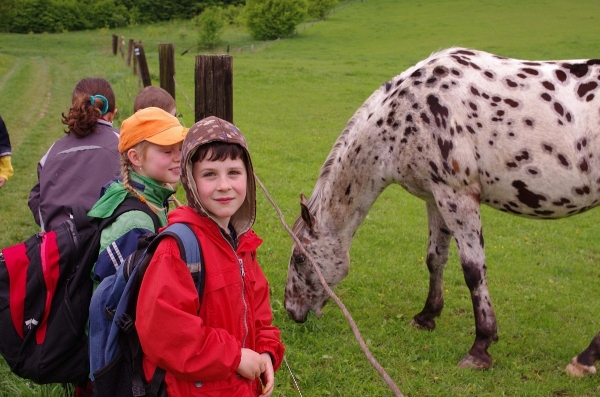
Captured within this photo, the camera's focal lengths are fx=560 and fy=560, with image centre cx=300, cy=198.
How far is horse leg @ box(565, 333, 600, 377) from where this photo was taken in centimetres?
425

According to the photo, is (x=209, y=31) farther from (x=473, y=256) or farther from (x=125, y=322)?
(x=125, y=322)

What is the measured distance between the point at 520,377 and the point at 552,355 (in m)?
0.49

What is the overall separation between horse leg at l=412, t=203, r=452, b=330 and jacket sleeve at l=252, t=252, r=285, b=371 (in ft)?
9.19

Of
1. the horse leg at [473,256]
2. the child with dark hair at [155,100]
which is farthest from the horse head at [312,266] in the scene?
the child with dark hair at [155,100]

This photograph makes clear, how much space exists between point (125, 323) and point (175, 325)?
248 mm

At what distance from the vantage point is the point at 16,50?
125 ft

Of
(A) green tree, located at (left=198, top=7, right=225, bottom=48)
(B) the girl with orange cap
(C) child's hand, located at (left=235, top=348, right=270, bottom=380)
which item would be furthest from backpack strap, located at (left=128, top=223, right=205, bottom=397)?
(A) green tree, located at (left=198, top=7, right=225, bottom=48)

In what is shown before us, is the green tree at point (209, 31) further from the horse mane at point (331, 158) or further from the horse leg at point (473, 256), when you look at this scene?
the horse leg at point (473, 256)

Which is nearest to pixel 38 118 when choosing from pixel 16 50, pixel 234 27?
pixel 16 50

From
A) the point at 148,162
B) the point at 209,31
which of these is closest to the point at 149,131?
the point at 148,162

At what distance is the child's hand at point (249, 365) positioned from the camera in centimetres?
216

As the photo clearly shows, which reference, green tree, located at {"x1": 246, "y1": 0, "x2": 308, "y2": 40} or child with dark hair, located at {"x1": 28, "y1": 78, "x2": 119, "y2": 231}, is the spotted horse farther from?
green tree, located at {"x1": 246, "y1": 0, "x2": 308, "y2": 40}

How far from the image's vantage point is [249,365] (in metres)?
2.17

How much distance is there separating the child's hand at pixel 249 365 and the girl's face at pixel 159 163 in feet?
3.59
